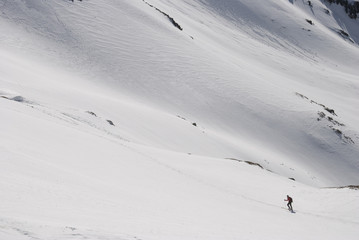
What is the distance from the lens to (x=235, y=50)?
66.2m

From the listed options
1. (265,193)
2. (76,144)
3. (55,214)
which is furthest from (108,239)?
(265,193)

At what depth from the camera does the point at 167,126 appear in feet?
101

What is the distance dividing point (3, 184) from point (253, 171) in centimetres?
1995

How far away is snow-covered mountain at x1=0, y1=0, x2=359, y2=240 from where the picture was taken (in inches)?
Answer: 423

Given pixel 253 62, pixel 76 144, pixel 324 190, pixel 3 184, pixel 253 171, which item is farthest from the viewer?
pixel 253 62

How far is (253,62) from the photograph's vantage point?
64438mm

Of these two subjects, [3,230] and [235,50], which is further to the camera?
[235,50]

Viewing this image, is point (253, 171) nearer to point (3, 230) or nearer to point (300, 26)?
point (3, 230)

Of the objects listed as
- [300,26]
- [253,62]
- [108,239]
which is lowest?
[108,239]

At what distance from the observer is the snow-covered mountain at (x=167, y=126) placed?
10.7 m

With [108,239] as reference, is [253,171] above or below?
below

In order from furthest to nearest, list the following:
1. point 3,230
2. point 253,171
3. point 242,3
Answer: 1. point 242,3
2. point 253,171
3. point 3,230

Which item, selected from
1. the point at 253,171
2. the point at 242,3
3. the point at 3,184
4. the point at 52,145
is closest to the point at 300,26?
the point at 242,3

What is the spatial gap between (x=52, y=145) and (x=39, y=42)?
1125 inches
